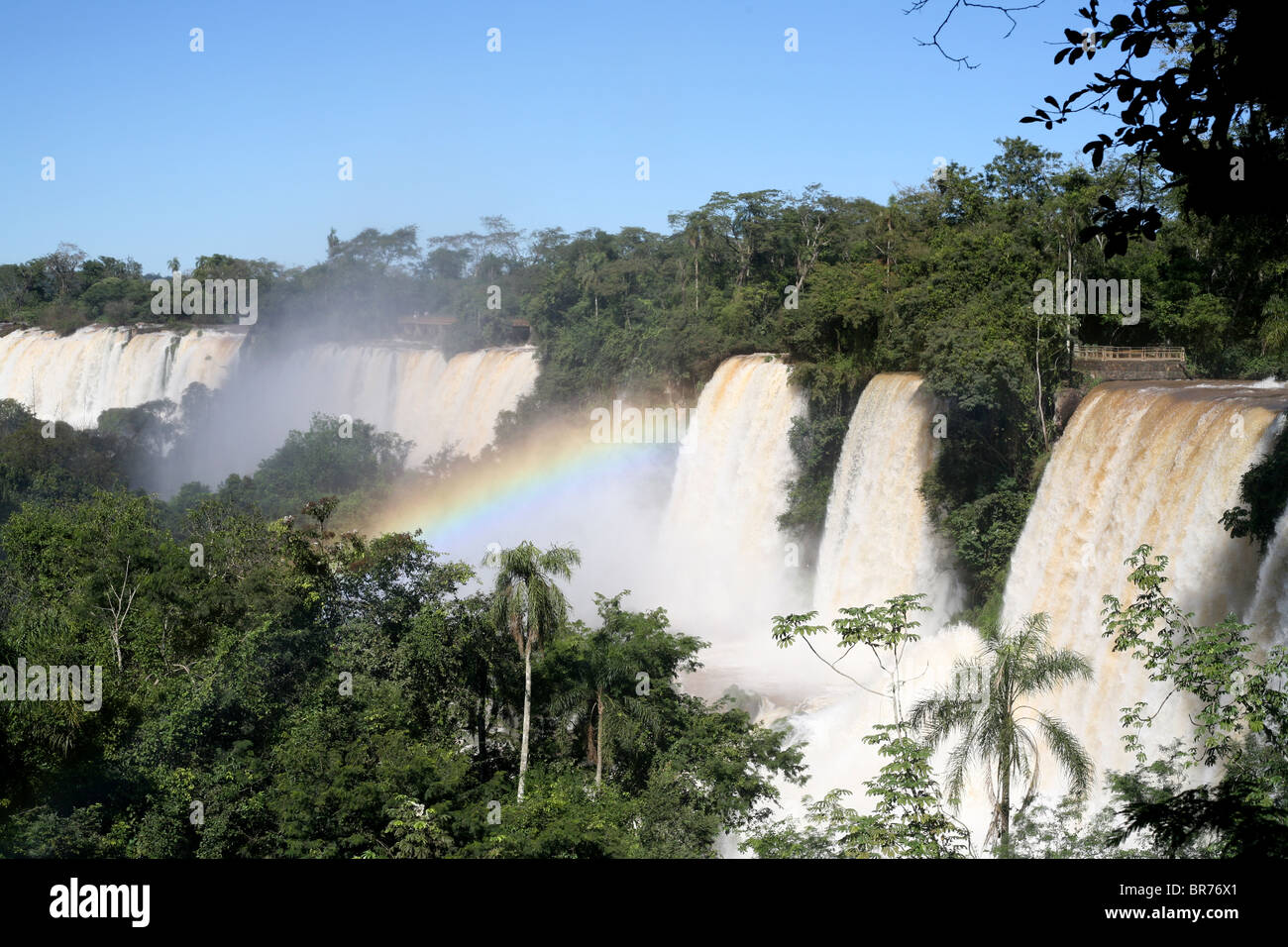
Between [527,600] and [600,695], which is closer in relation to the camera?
[527,600]

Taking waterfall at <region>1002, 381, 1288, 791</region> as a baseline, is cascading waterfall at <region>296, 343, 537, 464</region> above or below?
above

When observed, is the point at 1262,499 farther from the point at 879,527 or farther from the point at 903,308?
the point at 903,308

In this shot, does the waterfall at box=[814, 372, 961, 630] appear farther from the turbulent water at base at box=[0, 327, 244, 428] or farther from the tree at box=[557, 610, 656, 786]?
the turbulent water at base at box=[0, 327, 244, 428]
